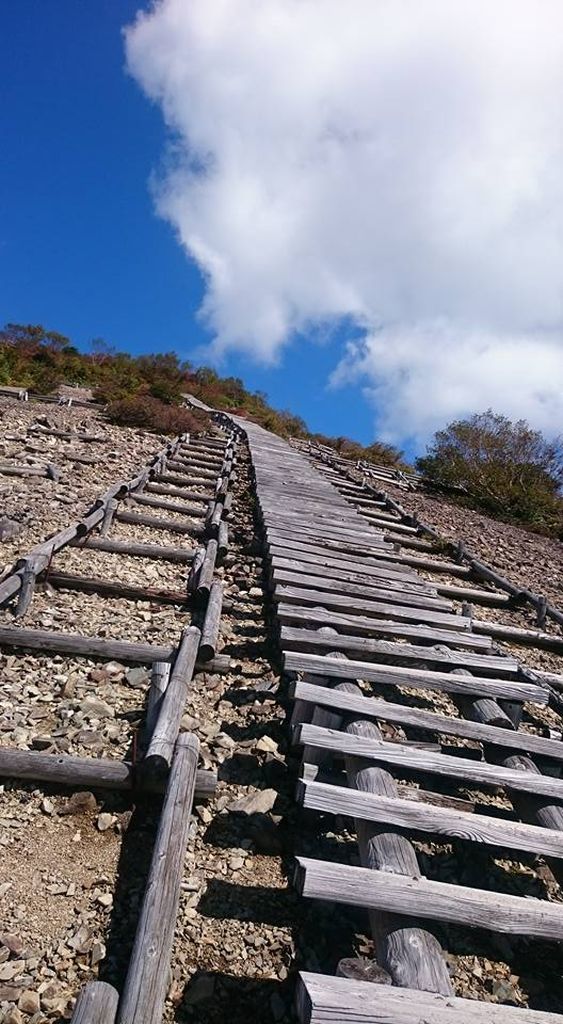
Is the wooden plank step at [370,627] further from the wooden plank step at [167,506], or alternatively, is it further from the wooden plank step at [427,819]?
the wooden plank step at [167,506]

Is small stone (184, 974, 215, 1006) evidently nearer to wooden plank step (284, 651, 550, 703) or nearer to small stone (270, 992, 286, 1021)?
small stone (270, 992, 286, 1021)

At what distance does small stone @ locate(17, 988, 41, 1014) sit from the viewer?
1951 mm

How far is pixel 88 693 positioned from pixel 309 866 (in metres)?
2.23

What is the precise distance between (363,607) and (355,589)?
0.50 m

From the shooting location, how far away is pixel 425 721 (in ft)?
11.5

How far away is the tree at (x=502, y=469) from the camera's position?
1652 cm

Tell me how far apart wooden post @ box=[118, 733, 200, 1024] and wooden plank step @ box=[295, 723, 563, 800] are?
697 mm

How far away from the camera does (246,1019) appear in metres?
2.08

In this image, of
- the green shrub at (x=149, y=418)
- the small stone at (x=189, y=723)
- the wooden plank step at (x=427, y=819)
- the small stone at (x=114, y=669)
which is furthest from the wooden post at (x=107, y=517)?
the green shrub at (x=149, y=418)

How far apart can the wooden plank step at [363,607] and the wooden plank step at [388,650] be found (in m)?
0.77

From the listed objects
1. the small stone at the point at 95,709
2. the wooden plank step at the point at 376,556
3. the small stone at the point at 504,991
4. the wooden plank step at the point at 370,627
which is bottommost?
the small stone at the point at 504,991

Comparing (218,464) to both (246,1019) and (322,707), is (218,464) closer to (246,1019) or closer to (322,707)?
(322,707)

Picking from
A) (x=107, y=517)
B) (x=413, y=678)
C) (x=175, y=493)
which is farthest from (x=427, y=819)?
(x=175, y=493)

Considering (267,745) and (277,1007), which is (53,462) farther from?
(277,1007)
